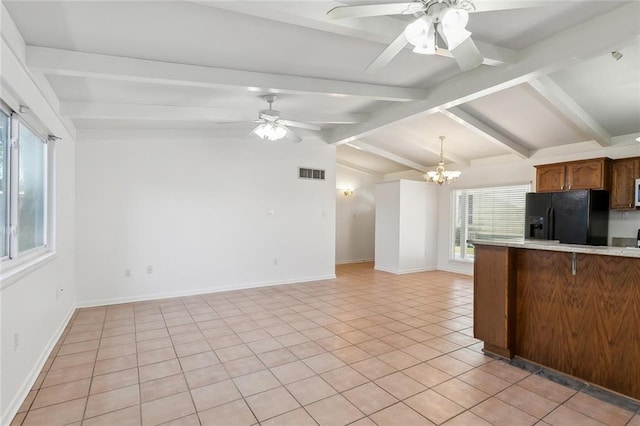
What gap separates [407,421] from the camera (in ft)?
6.86

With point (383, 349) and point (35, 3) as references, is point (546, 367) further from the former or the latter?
point (35, 3)

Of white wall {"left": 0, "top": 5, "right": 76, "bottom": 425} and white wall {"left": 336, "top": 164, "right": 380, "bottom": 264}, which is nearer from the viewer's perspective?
white wall {"left": 0, "top": 5, "right": 76, "bottom": 425}

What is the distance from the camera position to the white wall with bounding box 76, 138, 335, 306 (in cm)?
474

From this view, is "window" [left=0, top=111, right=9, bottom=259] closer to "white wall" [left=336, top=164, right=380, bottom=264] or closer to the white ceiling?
the white ceiling

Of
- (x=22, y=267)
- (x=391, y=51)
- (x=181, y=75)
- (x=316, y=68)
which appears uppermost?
(x=316, y=68)

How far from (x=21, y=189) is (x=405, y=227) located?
6625mm

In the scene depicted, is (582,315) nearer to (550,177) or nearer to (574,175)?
(574,175)

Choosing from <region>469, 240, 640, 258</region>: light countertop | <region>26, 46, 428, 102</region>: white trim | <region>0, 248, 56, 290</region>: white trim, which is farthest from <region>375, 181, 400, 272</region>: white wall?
<region>0, 248, 56, 290</region>: white trim

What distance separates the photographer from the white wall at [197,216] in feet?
15.6

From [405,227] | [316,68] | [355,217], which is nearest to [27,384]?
[316,68]

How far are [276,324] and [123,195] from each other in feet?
10.3

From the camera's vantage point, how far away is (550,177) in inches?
212

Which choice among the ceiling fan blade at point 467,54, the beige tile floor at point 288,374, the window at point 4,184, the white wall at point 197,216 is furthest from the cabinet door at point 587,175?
the window at point 4,184

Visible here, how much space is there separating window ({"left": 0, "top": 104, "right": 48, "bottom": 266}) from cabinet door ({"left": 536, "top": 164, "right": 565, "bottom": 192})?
6908 millimetres
